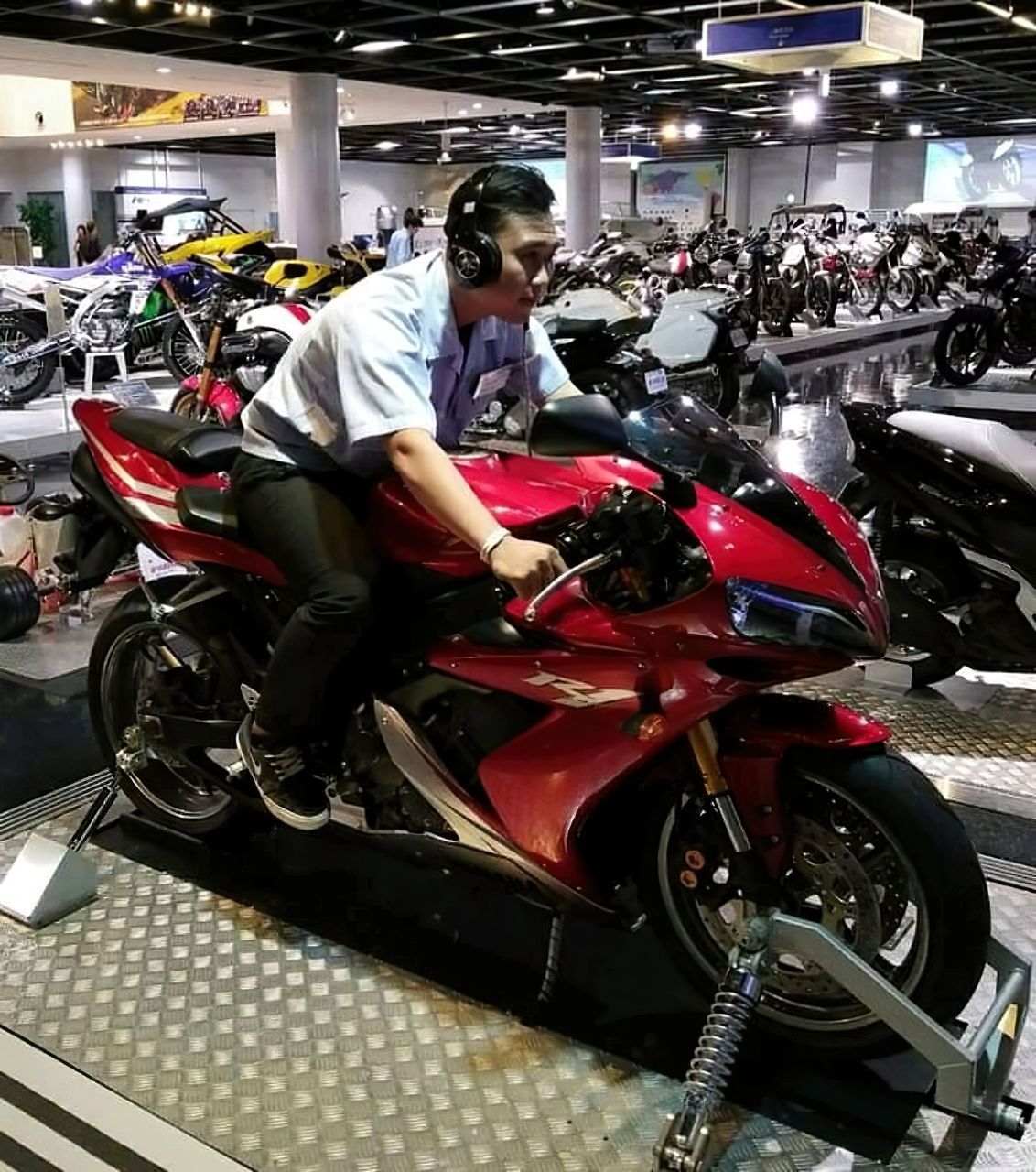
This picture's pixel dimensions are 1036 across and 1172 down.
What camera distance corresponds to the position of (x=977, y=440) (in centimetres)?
359

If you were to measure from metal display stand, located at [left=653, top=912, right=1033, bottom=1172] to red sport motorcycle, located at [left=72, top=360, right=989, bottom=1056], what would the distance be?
0.08 meters

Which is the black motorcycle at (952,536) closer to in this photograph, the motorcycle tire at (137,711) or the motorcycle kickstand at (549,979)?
the motorcycle kickstand at (549,979)

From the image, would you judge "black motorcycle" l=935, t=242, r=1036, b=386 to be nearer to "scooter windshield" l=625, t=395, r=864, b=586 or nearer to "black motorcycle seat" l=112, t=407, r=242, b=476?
"black motorcycle seat" l=112, t=407, r=242, b=476

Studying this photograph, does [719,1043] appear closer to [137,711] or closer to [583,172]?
[137,711]

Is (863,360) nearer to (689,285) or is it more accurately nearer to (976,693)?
(689,285)

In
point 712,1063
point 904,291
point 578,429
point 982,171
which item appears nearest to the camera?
point 578,429

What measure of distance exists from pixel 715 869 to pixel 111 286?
9147mm

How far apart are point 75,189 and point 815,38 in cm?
2065

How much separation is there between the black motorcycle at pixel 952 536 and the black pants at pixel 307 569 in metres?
1.90

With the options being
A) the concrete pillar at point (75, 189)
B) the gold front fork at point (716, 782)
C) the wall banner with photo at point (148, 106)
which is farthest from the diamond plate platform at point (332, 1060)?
the concrete pillar at point (75, 189)

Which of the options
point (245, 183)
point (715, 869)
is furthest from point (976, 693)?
point (245, 183)

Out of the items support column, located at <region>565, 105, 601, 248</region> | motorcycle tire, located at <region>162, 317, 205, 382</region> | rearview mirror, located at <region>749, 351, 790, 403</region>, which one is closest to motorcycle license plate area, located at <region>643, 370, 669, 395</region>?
rearview mirror, located at <region>749, 351, 790, 403</region>

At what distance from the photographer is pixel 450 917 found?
2680 mm

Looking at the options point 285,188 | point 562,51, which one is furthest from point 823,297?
point 285,188
